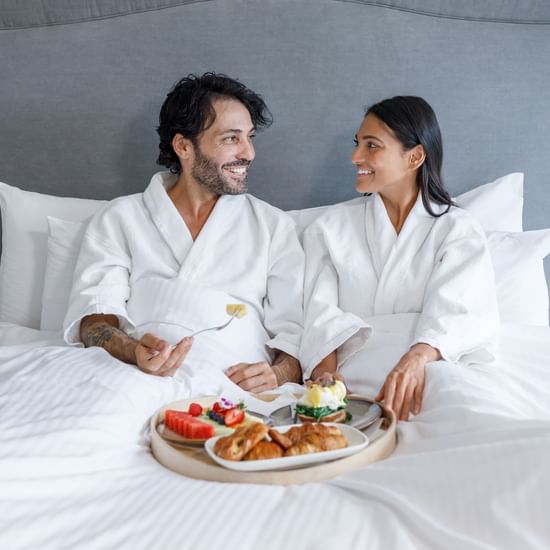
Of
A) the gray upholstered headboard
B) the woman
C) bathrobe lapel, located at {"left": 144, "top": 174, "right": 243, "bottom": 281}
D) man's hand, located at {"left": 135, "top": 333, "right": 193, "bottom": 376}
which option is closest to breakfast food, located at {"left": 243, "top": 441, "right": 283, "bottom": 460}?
man's hand, located at {"left": 135, "top": 333, "right": 193, "bottom": 376}

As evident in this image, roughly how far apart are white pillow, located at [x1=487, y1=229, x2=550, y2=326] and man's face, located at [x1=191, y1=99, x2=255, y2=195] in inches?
29.8

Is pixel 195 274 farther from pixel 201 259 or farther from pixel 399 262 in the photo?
pixel 399 262

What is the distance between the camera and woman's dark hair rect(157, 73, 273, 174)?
2189mm

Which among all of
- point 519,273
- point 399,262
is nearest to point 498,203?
point 519,273

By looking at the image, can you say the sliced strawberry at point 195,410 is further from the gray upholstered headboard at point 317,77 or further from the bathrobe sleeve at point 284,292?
the gray upholstered headboard at point 317,77

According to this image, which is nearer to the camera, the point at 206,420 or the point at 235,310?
the point at 206,420

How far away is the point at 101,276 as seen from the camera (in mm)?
2033

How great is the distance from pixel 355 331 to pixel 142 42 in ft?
4.41

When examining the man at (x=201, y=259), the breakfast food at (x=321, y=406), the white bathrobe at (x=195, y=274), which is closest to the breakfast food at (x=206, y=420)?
the breakfast food at (x=321, y=406)

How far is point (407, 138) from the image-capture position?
2045mm

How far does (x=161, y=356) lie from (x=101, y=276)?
50 cm

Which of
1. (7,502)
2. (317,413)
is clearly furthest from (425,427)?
(7,502)

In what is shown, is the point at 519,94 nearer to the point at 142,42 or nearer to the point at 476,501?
the point at 142,42

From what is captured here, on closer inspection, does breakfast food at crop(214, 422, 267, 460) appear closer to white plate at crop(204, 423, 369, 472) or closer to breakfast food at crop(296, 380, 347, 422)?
white plate at crop(204, 423, 369, 472)
